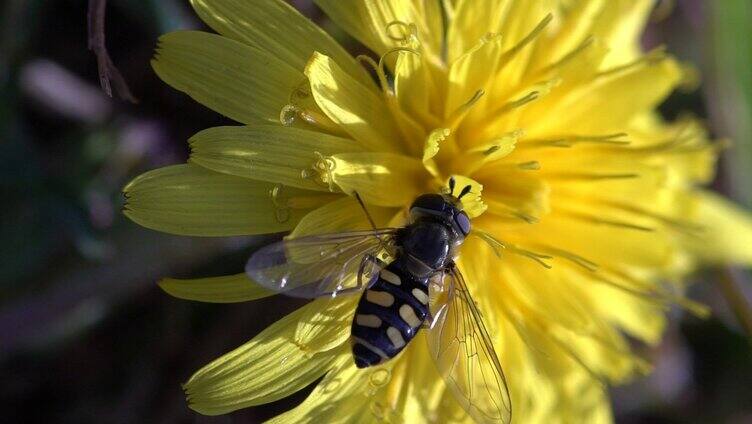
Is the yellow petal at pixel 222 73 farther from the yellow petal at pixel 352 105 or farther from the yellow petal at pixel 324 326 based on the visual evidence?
the yellow petal at pixel 324 326

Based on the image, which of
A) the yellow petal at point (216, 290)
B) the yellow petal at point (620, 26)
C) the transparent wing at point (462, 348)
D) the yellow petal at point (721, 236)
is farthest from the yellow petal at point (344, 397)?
the yellow petal at point (721, 236)

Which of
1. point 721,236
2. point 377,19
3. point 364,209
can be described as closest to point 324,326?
point 364,209

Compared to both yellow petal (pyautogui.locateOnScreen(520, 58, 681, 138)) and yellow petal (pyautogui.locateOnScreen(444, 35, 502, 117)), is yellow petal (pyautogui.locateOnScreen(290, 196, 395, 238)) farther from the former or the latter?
yellow petal (pyautogui.locateOnScreen(520, 58, 681, 138))

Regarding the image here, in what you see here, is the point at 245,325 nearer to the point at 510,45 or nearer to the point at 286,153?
the point at 286,153

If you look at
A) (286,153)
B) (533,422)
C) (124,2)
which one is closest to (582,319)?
(533,422)

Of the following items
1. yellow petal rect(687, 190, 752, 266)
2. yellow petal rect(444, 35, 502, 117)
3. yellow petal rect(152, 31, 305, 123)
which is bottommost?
yellow petal rect(687, 190, 752, 266)

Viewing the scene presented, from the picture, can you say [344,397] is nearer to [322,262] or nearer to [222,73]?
[322,262]

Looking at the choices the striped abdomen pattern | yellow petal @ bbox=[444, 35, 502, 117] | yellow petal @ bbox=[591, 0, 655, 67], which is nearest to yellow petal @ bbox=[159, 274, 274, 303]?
the striped abdomen pattern
